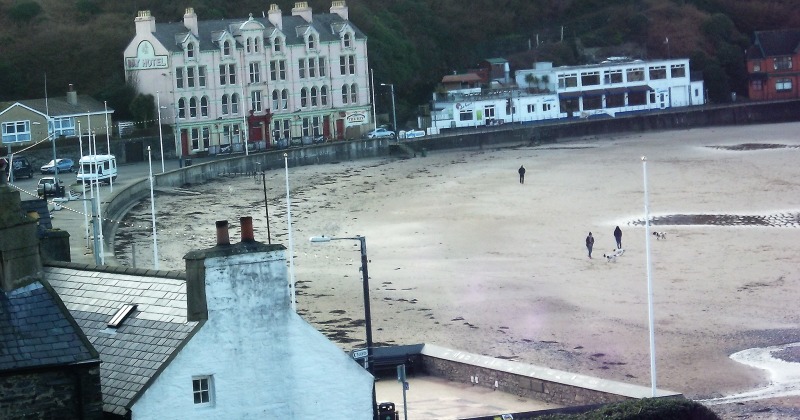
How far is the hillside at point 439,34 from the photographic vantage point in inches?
2574

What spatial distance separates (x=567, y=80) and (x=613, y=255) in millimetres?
43726

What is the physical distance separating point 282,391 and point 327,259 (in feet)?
73.3

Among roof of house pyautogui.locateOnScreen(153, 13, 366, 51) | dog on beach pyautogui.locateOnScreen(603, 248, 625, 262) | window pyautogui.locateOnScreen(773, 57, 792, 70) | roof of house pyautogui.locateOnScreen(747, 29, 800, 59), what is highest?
roof of house pyautogui.locateOnScreen(153, 13, 366, 51)

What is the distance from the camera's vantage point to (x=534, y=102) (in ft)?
244

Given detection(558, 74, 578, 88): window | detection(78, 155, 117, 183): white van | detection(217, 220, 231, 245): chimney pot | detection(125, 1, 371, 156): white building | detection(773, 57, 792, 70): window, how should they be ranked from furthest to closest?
detection(773, 57, 792, 70): window → detection(558, 74, 578, 88): window → detection(125, 1, 371, 156): white building → detection(78, 155, 117, 183): white van → detection(217, 220, 231, 245): chimney pot

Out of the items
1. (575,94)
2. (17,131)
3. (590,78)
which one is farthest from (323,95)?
(590,78)

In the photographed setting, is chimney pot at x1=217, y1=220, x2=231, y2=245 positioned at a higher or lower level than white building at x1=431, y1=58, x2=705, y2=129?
lower

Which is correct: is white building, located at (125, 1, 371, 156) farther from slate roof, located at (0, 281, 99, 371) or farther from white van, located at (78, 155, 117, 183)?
slate roof, located at (0, 281, 99, 371)

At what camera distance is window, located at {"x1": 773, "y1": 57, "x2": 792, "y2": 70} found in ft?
271

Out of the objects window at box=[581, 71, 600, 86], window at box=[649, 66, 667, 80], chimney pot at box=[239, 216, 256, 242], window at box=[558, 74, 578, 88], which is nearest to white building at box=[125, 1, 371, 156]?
window at box=[558, 74, 578, 88]

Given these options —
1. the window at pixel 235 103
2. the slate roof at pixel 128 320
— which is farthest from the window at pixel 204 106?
the slate roof at pixel 128 320

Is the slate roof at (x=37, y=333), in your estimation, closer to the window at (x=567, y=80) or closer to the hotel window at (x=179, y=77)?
the hotel window at (x=179, y=77)

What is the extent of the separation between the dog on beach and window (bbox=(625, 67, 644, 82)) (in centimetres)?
4522

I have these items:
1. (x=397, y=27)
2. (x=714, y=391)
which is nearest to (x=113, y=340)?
(x=714, y=391)
